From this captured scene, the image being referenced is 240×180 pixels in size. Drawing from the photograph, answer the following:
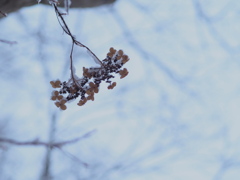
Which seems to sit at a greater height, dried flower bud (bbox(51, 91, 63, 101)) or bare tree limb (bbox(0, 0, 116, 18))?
bare tree limb (bbox(0, 0, 116, 18))

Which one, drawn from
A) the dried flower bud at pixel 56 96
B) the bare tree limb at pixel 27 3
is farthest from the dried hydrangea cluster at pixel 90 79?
the bare tree limb at pixel 27 3

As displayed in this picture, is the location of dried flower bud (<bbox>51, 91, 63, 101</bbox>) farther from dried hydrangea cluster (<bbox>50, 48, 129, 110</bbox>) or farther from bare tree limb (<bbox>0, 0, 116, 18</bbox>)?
bare tree limb (<bbox>0, 0, 116, 18</bbox>)

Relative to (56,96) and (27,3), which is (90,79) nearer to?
(56,96)

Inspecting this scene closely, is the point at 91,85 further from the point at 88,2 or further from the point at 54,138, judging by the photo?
the point at 54,138

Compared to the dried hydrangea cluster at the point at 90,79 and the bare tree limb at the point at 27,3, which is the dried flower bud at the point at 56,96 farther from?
the bare tree limb at the point at 27,3

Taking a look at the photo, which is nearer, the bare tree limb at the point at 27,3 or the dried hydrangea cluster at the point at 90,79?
the dried hydrangea cluster at the point at 90,79

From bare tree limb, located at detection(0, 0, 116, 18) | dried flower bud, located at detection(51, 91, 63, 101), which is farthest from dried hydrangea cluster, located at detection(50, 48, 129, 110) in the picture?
bare tree limb, located at detection(0, 0, 116, 18)

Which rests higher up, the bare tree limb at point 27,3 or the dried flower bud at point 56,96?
the bare tree limb at point 27,3

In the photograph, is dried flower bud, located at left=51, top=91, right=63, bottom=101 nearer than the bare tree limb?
Yes

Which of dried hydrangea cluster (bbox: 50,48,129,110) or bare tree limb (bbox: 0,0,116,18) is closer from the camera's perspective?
dried hydrangea cluster (bbox: 50,48,129,110)

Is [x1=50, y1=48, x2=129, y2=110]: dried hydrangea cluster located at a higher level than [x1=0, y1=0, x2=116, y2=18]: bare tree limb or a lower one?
lower
